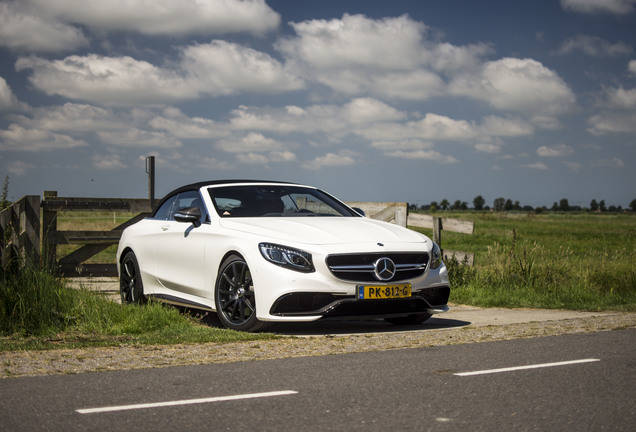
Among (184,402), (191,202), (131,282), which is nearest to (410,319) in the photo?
(191,202)

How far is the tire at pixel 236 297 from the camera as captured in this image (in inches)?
314

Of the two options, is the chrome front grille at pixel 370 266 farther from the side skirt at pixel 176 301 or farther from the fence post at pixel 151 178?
the fence post at pixel 151 178

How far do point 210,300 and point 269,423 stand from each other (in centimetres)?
434

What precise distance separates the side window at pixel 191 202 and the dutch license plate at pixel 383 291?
2.19 metres

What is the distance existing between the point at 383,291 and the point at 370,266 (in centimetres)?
29

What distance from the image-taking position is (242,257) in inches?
316

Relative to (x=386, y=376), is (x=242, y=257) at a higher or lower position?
higher

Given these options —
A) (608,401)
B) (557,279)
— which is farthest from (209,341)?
(557,279)

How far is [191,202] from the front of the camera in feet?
31.6

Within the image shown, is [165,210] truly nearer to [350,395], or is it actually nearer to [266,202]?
[266,202]

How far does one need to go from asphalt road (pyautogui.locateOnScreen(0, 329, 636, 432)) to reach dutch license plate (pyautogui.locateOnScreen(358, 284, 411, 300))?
1.18 metres

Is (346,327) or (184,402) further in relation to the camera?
(346,327)

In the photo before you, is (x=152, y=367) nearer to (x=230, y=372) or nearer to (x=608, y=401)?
(x=230, y=372)

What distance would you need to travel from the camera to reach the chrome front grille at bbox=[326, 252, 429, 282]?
783 centimetres
